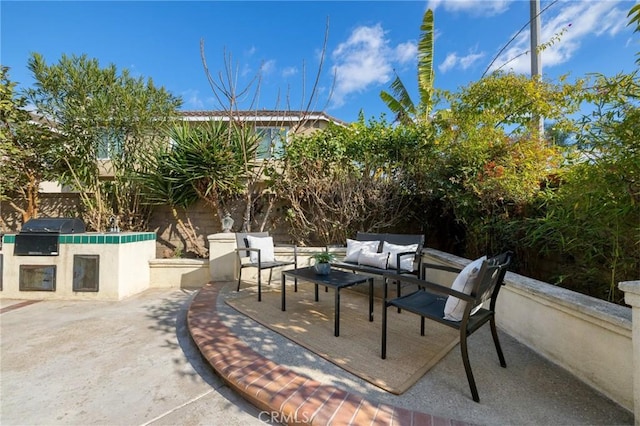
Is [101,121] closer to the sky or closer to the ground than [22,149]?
closer to the sky

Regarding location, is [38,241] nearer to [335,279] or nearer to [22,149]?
[22,149]

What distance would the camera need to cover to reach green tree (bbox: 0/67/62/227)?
677 centimetres

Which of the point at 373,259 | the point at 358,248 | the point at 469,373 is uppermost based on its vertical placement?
the point at 358,248

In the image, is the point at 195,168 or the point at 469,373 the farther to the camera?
the point at 195,168

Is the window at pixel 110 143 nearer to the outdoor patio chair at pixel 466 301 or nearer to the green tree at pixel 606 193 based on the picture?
the outdoor patio chair at pixel 466 301

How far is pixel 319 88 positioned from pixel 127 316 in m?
5.85

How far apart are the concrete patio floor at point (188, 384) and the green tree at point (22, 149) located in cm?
560

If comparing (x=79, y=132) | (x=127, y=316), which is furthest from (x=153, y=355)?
(x=79, y=132)

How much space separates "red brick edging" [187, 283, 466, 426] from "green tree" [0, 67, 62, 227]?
7.74m

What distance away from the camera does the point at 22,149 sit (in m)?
7.06

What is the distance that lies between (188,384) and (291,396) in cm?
102

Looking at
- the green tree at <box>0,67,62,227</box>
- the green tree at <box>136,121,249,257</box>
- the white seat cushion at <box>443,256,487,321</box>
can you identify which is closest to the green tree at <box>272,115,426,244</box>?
the green tree at <box>136,121,249,257</box>
